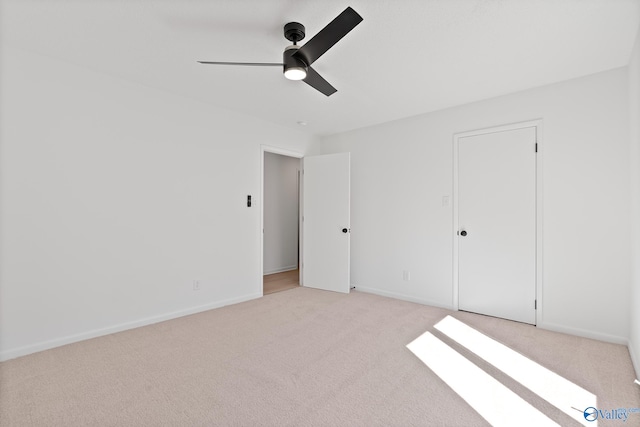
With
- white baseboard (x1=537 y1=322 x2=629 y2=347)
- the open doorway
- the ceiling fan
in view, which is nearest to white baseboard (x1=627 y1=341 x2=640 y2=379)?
white baseboard (x1=537 y1=322 x2=629 y2=347)

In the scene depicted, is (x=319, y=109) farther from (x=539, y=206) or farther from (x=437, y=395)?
(x=437, y=395)

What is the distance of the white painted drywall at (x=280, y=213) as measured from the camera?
19.3ft

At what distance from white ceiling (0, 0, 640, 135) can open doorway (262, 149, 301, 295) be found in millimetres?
2713

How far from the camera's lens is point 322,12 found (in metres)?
1.92

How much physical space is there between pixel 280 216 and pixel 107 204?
137 inches

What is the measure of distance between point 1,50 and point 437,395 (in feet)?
13.4

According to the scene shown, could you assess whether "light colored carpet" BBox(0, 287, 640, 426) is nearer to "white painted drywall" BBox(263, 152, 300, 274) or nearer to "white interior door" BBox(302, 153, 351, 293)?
"white interior door" BBox(302, 153, 351, 293)

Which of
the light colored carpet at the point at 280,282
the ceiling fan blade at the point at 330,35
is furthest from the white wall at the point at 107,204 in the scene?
the ceiling fan blade at the point at 330,35

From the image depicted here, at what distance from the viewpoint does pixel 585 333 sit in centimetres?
283

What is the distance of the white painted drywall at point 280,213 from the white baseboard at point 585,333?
4.29 metres

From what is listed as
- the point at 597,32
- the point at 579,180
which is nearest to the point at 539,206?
the point at 579,180

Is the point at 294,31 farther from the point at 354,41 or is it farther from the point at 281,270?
the point at 281,270

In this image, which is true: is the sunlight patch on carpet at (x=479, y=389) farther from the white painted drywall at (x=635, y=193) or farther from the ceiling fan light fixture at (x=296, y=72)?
the ceiling fan light fixture at (x=296, y=72)

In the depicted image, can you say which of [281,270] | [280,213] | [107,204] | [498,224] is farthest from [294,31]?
[281,270]
